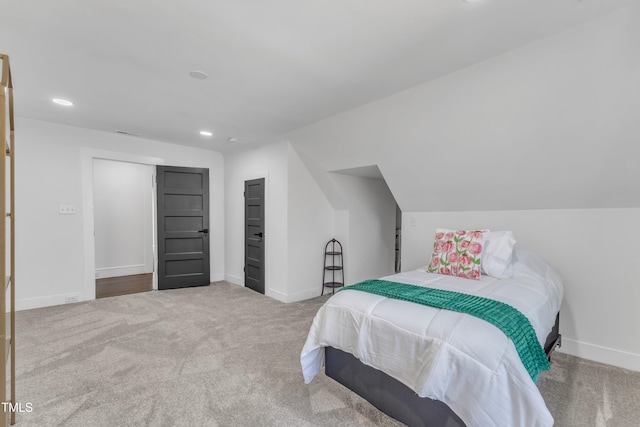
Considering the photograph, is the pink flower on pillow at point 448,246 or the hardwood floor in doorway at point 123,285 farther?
the hardwood floor in doorway at point 123,285

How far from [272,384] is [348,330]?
75 centimetres

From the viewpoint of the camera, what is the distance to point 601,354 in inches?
101

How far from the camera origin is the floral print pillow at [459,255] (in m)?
2.56

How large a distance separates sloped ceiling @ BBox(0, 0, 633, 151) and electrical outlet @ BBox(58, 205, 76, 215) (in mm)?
1336

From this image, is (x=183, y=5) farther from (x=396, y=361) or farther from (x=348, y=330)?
(x=396, y=361)

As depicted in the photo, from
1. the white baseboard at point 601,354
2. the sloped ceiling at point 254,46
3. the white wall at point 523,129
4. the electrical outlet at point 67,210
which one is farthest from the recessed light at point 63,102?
the white baseboard at point 601,354

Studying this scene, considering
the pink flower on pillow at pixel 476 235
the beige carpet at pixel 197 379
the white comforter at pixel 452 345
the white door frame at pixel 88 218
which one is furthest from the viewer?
the white door frame at pixel 88 218

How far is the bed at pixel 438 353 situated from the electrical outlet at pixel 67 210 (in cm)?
389

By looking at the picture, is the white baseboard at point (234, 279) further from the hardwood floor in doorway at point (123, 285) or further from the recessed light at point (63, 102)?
the recessed light at point (63, 102)

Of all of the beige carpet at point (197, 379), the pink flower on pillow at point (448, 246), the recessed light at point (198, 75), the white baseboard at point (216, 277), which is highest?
the recessed light at point (198, 75)

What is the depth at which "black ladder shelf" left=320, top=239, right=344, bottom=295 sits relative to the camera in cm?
471

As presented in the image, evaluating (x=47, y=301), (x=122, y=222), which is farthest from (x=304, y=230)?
(x=122, y=222)

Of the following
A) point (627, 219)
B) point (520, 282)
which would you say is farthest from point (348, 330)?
point (627, 219)

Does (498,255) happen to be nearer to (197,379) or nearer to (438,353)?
(438,353)
